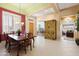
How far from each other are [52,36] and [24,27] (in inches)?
109

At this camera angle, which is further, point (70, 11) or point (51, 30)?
point (51, 30)

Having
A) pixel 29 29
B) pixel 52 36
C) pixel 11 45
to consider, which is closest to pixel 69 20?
pixel 52 36

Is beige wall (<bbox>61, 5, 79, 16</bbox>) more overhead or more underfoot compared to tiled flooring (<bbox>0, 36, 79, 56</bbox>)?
more overhead

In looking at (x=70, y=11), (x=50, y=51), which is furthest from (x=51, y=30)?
(x=50, y=51)

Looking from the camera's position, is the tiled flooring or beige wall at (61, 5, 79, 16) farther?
beige wall at (61, 5, 79, 16)

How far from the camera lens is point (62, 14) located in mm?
8336

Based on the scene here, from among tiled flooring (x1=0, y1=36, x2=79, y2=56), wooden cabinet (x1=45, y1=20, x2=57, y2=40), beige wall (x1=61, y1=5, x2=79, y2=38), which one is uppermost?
beige wall (x1=61, y1=5, x2=79, y2=38)

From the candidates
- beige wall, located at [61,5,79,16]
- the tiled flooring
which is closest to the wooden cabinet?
beige wall, located at [61,5,79,16]

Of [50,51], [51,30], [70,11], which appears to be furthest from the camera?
[51,30]

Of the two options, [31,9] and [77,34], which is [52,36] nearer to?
[77,34]

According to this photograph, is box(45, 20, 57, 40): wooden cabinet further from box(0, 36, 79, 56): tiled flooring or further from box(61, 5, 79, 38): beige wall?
box(0, 36, 79, 56): tiled flooring

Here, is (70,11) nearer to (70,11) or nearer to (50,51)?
(70,11)

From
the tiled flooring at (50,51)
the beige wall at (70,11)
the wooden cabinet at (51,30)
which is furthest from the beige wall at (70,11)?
the tiled flooring at (50,51)

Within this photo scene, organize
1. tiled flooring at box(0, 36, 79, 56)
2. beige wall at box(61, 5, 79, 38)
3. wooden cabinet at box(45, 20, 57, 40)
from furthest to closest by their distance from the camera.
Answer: wooden cabinet at box(45, 20, 57, 40) < beige wall at box(61, 5, 79, 38) < tiled flooring at box(0, 36, 79, 56)
